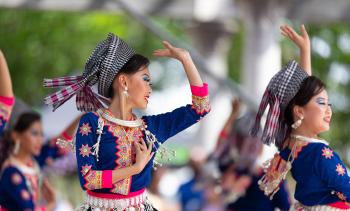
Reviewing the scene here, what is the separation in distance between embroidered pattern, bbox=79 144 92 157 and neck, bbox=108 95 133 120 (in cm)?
25

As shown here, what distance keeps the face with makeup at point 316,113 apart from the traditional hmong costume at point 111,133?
1.98ft

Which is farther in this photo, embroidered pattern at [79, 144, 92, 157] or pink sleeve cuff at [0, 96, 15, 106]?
pink sleeve cuff at [0, 96, 15, 106]

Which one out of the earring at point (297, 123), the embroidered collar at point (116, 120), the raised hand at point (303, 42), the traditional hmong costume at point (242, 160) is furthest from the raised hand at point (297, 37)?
the traditional hmong costume at point (242, 160)

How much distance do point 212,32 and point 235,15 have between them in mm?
610

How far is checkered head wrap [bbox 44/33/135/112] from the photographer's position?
14.9ft

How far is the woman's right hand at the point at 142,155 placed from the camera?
4.38 metres

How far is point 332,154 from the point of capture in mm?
4789

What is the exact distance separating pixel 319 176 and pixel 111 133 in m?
1.09

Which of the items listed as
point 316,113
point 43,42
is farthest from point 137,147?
point 43,42

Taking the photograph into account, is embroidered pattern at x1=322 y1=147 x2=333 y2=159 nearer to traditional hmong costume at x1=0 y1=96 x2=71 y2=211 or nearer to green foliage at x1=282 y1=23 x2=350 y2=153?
traditional hmong costume at x1=0 y1=96 x2=71 y2=211

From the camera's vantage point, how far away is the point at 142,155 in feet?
14.5

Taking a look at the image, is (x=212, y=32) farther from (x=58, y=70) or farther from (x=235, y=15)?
(x=58, y=70)

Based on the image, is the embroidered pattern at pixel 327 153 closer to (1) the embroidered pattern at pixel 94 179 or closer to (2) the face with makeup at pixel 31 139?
(1) the embroidered pattern at pixel 94 179

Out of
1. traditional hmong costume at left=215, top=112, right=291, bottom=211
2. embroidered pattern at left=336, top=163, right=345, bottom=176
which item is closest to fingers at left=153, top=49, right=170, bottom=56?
embroidered pattern at left=336, top=163, right=345, bottom=176
